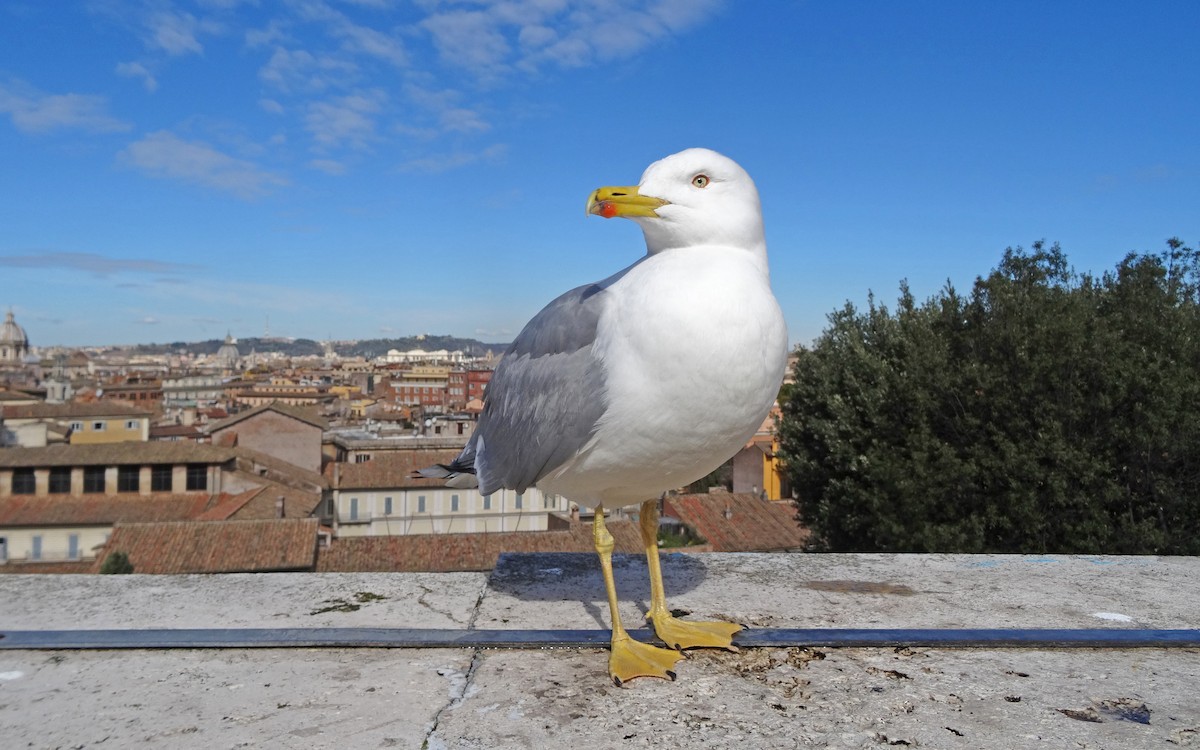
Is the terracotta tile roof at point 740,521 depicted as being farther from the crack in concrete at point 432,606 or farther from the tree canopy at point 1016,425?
the crack in concrete at point 432,606

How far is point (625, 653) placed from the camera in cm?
187

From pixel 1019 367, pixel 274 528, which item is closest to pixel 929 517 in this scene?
pixel 1019 367

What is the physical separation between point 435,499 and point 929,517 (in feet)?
65.1

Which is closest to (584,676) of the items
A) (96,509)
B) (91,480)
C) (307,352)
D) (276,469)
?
(96,509)

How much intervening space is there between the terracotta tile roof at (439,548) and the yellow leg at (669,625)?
1344cm

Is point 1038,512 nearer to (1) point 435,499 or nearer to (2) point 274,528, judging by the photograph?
(2) point 274,528

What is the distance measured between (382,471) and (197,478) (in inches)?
221

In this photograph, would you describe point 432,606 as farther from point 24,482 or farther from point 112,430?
point 112,430

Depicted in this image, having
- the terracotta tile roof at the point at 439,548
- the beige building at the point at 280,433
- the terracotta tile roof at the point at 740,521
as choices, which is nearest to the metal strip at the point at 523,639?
the terracotta tile roof at the point at 439,548

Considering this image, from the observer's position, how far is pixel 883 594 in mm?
2469

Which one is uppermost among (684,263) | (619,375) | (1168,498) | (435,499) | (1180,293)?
(1180,293)

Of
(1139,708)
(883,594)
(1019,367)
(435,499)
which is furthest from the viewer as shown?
(435,499)

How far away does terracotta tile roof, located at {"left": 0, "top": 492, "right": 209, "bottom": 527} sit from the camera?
22062 mm

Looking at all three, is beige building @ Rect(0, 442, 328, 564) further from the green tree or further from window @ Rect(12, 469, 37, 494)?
the green tree
